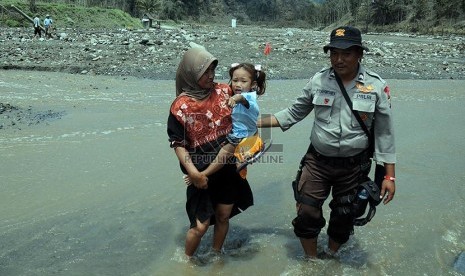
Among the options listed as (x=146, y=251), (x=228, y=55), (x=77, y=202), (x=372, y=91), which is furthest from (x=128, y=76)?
(x=372, y=91)

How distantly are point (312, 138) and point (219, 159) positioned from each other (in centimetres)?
74

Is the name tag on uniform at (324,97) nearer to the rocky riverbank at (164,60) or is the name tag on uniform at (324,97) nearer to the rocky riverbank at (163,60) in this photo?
the rocky riverbank at (164,60)

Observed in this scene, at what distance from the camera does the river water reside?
3.58m

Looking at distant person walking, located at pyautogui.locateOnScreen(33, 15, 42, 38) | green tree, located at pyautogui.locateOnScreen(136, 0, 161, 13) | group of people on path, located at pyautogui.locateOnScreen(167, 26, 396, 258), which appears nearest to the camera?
group of people on path, located at pyautogui.locateOnScreen(167, 26, 396, 258)

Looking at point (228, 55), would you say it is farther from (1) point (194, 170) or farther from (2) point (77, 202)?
(1) point (194, 170)

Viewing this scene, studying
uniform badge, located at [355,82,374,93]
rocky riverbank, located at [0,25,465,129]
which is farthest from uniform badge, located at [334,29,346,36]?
rocky riverbank, located at [0,25,465,129]

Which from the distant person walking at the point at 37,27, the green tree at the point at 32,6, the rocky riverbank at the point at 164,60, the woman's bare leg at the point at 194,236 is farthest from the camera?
the green tree at the point at 32,6

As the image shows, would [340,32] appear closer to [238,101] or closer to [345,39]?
[345,39]

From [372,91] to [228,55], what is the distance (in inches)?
549

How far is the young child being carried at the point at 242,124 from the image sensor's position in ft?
10.5

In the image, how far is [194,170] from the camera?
10.3ft

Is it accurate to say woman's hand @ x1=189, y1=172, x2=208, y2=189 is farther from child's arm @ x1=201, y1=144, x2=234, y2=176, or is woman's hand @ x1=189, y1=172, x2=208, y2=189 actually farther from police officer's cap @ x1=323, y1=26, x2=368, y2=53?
police officer's cap @ x1=323, y1=26, x2=368, y2=53

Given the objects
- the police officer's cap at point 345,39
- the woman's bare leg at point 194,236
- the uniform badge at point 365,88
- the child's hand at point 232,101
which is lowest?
the woman's bare leg at point 194,236

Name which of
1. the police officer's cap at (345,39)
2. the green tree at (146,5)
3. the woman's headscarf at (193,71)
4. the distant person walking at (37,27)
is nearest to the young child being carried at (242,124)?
the woman's headscarf at (193,71)
